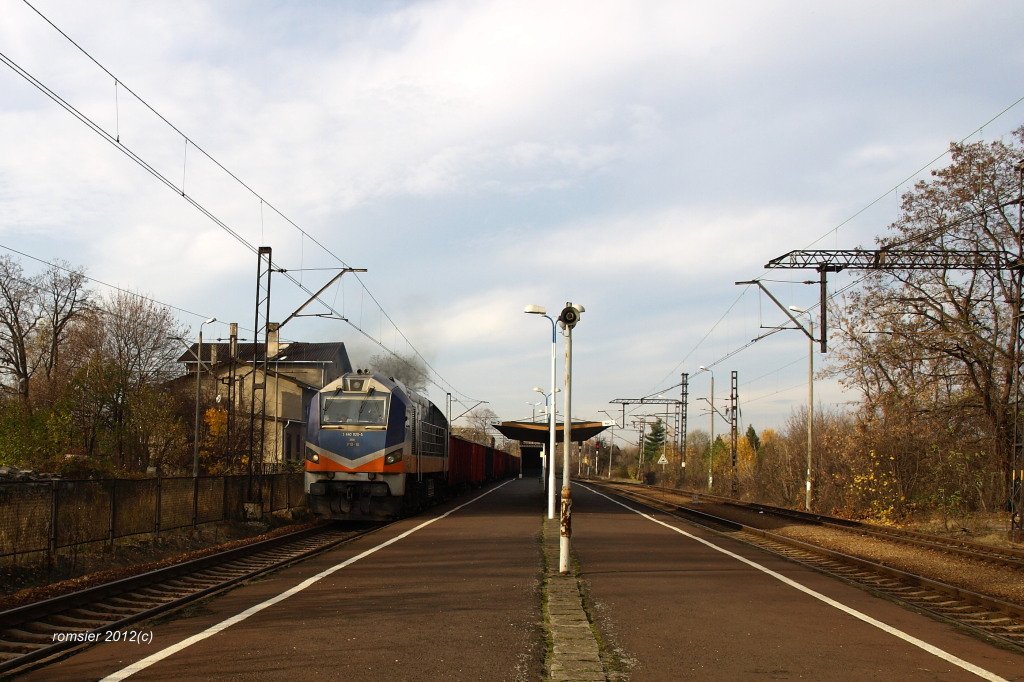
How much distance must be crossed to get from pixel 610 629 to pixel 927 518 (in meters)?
23.0

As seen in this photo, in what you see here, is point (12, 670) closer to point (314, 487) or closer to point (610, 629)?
point (610, 629)

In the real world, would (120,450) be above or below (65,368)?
below

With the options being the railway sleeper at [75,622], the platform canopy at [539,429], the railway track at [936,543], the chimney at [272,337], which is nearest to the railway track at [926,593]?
the railway track at [936,543]

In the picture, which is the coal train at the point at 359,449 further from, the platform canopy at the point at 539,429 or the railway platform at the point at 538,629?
the platform canopy at the point at 539,429

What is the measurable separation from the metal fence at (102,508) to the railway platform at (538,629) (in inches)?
138

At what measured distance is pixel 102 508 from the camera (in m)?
14.6

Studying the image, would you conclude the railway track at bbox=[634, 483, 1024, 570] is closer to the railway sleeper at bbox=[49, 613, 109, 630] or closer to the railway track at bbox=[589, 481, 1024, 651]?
the railway track at bbox=[589, 481, 1024, 651]

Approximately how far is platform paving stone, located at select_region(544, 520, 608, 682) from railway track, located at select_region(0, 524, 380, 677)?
4.33 m

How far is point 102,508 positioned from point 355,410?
28.6ft

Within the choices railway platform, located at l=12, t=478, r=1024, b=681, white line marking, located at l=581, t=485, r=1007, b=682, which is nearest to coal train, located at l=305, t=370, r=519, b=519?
railway platform, located at l=12, t=478, r=1024, b=681

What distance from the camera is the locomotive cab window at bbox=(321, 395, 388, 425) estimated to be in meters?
22.6

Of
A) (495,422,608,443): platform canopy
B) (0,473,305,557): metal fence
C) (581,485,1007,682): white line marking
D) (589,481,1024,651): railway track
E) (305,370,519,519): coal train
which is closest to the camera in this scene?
(581,485,1007,682): white line marking

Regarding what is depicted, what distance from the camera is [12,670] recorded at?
22.8 feet

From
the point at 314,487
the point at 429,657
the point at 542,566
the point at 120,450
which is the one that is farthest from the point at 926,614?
the point at 120,450
